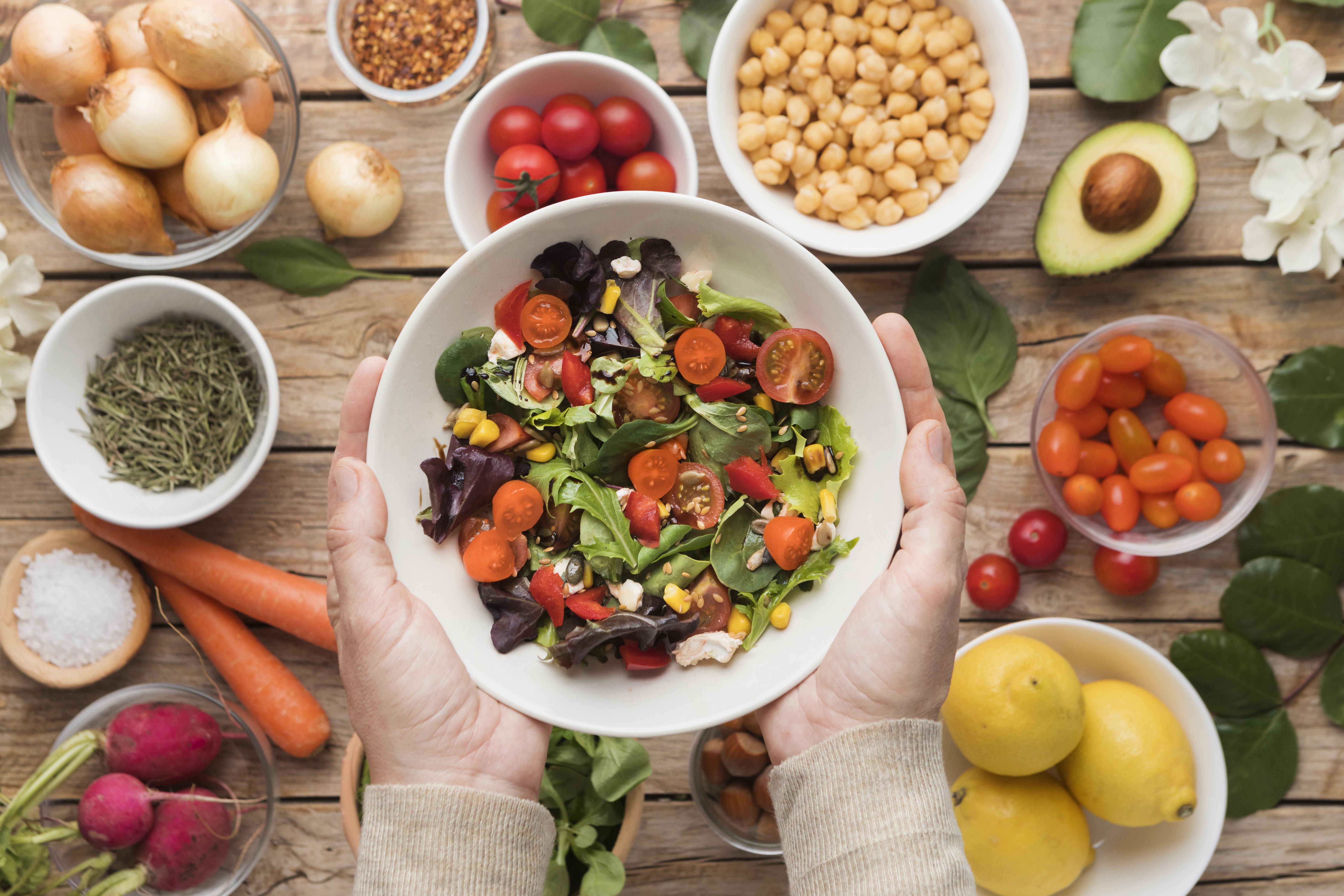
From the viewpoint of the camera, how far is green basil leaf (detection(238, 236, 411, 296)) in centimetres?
183

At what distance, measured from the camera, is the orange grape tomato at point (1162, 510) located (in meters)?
1.83

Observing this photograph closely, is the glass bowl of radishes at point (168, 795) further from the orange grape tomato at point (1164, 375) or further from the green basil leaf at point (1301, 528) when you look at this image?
the green basil leaf at point (1301, 528)

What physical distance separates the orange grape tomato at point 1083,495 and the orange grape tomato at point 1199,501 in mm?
172

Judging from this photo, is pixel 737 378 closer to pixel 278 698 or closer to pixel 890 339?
pixel 890 339

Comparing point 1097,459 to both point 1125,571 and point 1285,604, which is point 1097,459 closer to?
point 1125,571

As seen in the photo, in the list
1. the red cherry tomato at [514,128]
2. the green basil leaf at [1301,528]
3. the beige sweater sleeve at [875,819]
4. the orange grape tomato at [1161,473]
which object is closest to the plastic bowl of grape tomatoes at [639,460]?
the beige sweater sleeve at [875,819]

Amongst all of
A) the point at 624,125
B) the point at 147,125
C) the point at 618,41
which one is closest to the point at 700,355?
the point at 624,125

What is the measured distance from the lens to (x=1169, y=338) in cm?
189

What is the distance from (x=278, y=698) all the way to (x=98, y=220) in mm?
1042

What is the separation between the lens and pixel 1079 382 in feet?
5.79

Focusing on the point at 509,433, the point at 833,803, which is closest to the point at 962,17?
the point at 509,433

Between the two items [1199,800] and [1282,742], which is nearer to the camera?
[1199,800]

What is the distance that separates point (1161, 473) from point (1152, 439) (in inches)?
6.1

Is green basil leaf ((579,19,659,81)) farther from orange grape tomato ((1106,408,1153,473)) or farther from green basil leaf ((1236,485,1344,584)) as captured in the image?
green basil leaf ((1236,485,1344,584))
